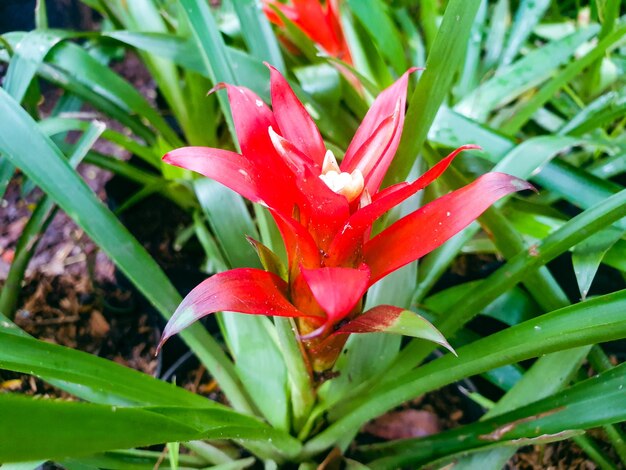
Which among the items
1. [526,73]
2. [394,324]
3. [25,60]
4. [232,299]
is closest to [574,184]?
[526,73]

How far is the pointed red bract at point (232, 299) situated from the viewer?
0.45 m

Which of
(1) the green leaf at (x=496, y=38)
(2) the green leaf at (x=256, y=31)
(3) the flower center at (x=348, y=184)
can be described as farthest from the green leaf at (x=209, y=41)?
(1) the green leaf at (x=496, y=38)

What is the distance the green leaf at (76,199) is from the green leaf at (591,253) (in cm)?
58

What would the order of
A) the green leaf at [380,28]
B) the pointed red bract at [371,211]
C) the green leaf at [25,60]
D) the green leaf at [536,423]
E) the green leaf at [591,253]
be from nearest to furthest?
1. the pointed red bract at [371,211]
2. the green leaf at [536,423]
3. the green leaf at [591,253]
4. the green leaf at [25,60]
5. the green leaf at [380,28]

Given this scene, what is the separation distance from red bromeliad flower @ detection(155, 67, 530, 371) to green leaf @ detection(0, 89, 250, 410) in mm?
254

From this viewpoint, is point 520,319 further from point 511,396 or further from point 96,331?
point 96,331

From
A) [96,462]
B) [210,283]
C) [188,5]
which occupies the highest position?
[188,5]

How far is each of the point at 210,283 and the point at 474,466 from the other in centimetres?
47

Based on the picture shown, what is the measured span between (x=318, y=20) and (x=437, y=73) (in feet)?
1.78

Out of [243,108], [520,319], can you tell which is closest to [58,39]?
[243,108]

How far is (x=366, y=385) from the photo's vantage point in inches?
29.3

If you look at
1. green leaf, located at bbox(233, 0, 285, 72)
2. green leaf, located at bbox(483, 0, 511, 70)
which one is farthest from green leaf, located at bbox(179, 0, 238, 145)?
green leaf, located at bbox(483, 0, 511, 70)

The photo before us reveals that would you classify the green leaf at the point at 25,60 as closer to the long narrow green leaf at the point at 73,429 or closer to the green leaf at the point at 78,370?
the green leaf at the point at 78,370

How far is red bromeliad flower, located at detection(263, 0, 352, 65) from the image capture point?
3.47 ft
